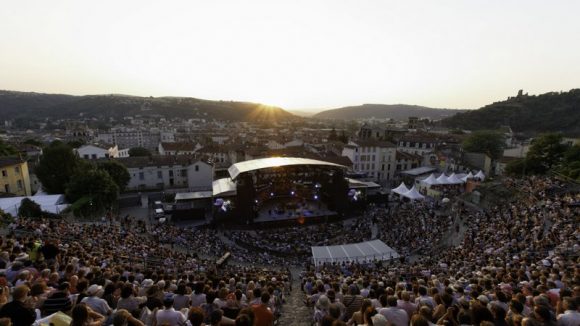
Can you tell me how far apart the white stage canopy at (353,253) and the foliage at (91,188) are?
21.3m

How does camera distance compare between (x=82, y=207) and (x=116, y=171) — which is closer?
(x=82, y=207)

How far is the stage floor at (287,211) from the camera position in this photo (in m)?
30.2

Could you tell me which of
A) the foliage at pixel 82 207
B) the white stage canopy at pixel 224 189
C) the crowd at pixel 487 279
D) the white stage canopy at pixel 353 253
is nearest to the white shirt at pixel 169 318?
the crowd at pixel 487 279

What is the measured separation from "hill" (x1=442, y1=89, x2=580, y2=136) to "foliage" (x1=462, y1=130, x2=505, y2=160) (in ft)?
115

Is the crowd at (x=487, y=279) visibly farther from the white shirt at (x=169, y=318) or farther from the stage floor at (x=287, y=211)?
the stage floor at (x=287, y=211)

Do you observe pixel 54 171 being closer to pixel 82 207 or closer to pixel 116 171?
pixel 116 171

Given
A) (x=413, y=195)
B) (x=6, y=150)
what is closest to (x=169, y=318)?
(x=413, y=195)

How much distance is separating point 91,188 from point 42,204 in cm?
374

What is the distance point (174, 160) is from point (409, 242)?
34.0 meters

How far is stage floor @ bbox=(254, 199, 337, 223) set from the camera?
3019cm

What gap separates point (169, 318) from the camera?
5109 mm

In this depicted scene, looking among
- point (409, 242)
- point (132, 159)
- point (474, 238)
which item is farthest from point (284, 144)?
point (474, 238)

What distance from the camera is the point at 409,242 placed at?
72.6 ft

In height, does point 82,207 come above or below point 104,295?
below
